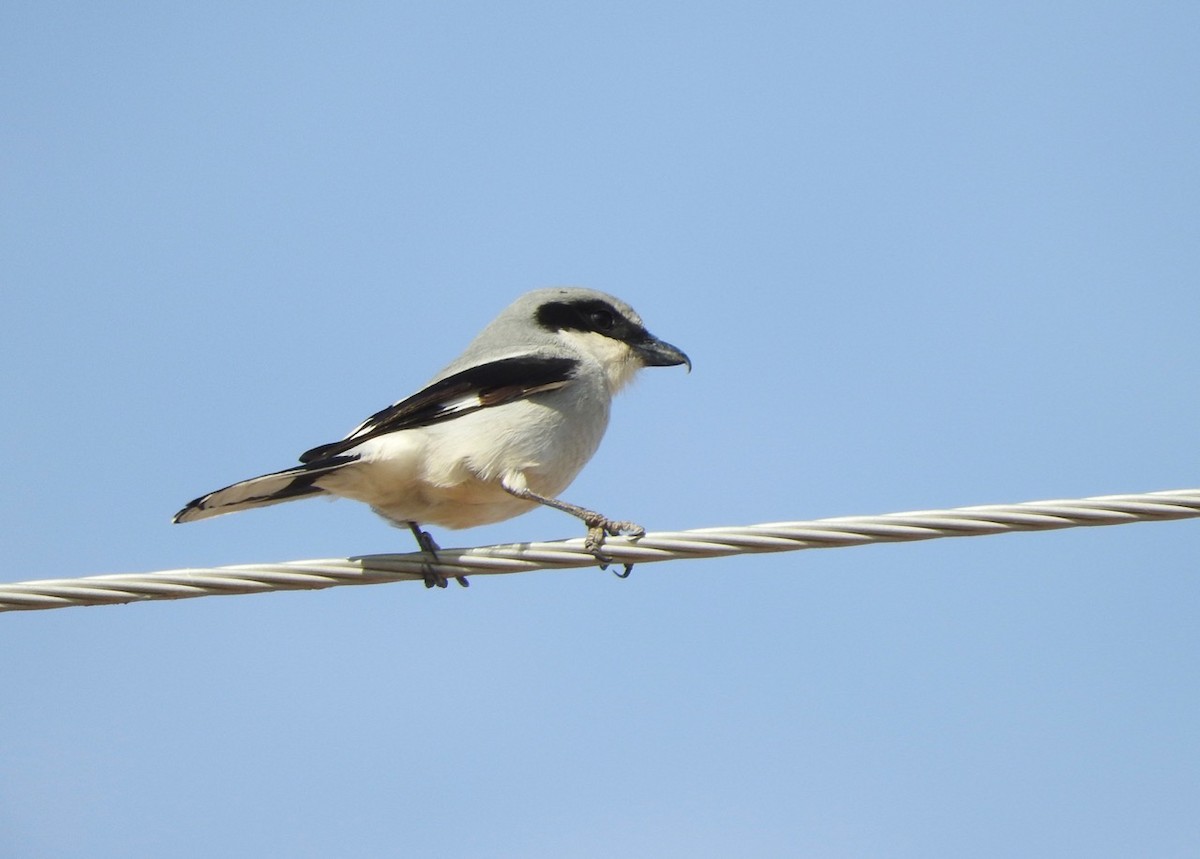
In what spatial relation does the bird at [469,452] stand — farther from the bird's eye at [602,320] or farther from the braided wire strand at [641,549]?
the braided wire strand at [641,549]

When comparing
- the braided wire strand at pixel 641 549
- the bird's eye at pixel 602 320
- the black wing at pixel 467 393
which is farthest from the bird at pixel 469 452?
the braided wire strand at pixel 641 549

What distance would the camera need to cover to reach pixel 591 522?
5.31 m

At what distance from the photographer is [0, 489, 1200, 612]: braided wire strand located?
3.71 metres

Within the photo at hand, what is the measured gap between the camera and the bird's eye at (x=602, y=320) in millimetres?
6746

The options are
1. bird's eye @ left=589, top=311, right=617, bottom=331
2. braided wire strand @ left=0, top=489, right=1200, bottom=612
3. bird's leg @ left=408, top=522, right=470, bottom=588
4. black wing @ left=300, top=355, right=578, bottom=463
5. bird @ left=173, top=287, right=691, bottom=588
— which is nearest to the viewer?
braided wire strand @ left=0, top=489, right=1200, bottom=612

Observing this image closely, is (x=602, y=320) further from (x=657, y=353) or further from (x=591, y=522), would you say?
(x=591, y=522)

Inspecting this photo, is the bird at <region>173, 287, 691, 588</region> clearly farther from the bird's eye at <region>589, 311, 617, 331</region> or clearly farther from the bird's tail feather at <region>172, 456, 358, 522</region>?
the bird's eye at <region>589, 311, 617, 331</region>

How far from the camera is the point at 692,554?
4055 millimetres

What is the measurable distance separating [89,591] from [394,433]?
5.77ft

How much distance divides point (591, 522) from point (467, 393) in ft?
2.67

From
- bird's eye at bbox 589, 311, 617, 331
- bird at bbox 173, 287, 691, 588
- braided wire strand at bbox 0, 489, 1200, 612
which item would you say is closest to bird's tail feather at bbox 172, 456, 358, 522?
bird at bbox 173, 287, 691, 588

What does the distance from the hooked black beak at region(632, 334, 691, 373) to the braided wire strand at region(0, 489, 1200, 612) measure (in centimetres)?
247

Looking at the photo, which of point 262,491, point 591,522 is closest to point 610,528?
point 591,522

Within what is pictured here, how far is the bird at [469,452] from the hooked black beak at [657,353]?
657 mm
